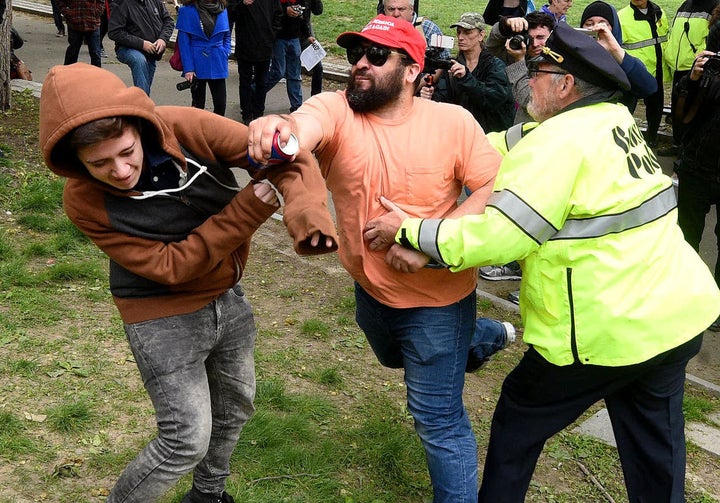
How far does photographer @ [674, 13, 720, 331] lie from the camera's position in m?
5.35

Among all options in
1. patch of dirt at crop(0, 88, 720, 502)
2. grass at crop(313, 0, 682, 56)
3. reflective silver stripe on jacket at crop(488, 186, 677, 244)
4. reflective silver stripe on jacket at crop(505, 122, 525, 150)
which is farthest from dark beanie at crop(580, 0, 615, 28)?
grass at crop(313, 0, 682, 56)

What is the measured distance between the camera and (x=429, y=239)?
2.82m

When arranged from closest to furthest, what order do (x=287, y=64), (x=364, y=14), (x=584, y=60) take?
(x=584, y=60) → (x=287, y=64) → (x=364, y=14)

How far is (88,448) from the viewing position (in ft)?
12.5

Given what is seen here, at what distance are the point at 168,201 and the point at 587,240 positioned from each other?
4.57ft

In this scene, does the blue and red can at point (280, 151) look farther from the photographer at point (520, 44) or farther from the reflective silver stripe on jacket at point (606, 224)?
the photographer at point (520, 44)

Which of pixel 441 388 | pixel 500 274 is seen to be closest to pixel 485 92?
pixel 500 274

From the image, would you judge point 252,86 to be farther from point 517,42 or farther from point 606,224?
point 606,224

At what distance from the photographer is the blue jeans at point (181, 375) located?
2799mm

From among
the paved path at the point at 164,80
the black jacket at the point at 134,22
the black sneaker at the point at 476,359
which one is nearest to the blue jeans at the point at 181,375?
the black sneaker at the point at 476,359

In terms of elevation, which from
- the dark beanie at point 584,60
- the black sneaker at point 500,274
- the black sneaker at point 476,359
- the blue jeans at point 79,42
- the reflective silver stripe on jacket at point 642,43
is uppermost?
the dark beanie at point 584,60

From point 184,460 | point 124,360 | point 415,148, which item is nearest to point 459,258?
point 415,148

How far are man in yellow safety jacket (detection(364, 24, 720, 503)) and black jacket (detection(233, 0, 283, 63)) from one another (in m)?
6.95

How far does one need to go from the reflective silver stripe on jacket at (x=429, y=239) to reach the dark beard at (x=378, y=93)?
0.58 meters
